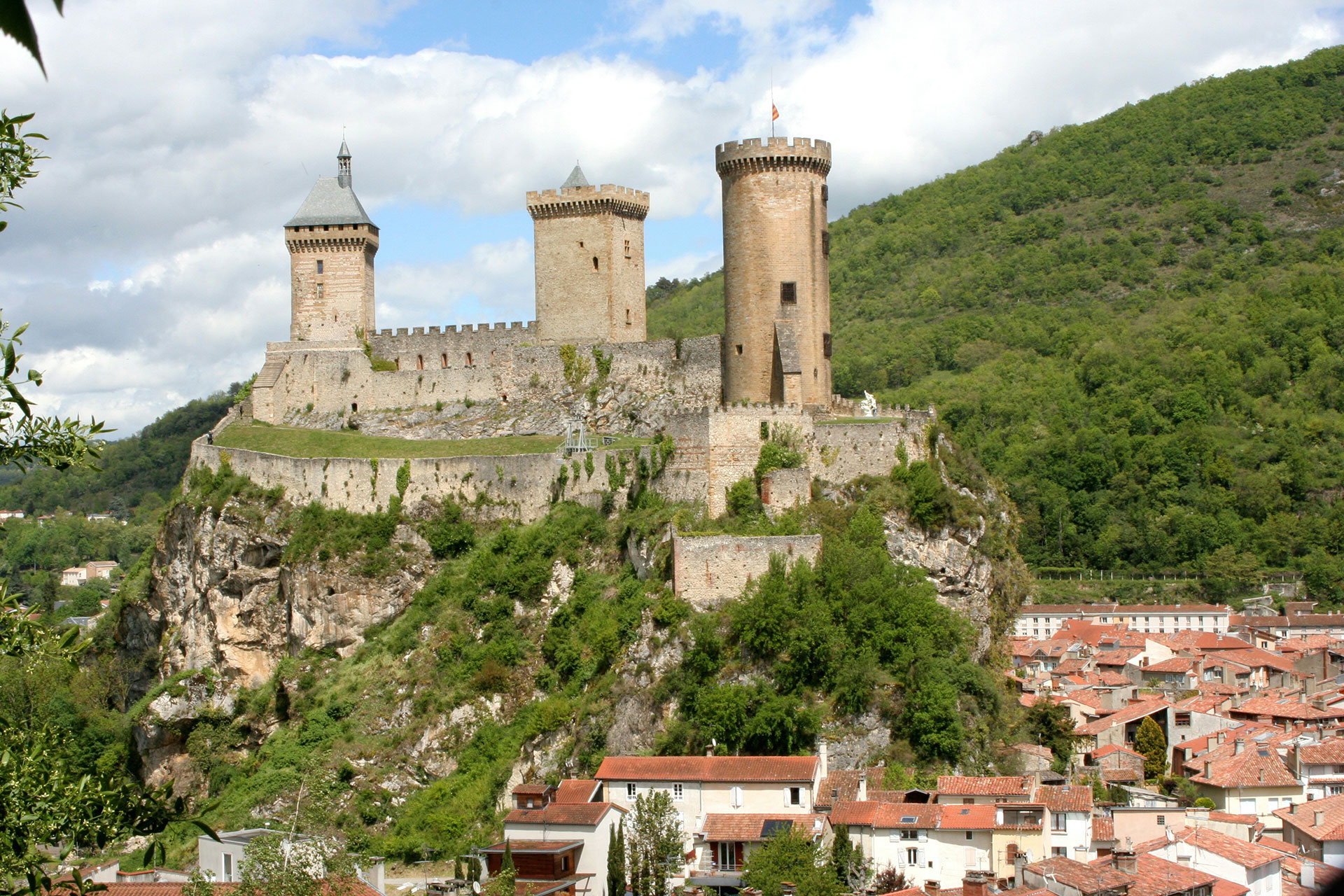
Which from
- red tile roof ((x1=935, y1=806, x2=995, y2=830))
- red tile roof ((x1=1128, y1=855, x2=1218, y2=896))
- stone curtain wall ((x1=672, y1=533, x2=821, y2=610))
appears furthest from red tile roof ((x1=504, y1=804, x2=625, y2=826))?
red tile roof ((x1=1128, y1=855, x2=1218, y2=896))

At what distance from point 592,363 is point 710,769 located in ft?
64.3

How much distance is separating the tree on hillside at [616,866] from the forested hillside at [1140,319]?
39.9 metres

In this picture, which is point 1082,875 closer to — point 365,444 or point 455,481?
point 455,481

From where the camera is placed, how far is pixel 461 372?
53219mm

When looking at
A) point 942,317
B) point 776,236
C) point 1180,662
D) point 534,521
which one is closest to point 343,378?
point 534,521

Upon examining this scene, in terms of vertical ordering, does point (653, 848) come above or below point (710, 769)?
below

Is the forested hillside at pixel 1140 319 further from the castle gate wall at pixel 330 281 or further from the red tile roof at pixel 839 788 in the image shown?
the red tile roof at pixel 839 788

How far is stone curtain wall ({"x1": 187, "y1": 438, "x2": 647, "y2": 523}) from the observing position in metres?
45.1

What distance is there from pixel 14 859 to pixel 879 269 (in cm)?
13760

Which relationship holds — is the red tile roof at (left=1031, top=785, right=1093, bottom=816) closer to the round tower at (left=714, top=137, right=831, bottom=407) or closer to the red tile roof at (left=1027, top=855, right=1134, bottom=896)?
the red tile roof at (left=1027, top=855, right=1134, bottom=896)

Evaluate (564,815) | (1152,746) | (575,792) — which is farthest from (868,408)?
(564,815)

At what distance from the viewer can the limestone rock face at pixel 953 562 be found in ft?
134

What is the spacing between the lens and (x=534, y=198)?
53.1 metres

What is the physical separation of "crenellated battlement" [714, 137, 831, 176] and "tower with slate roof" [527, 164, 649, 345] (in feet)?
25.3
